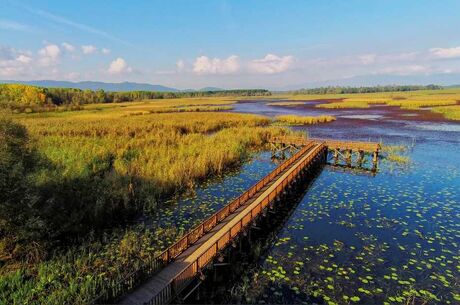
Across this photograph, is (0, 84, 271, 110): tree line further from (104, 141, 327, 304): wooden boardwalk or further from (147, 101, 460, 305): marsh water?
(147, 101, 460, 305): marsh water

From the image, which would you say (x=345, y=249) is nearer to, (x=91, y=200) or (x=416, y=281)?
(x=416, y=281)

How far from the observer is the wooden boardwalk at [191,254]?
35.1ft

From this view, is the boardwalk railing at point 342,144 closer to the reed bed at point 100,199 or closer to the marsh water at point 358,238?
the marsh water at point 358,238

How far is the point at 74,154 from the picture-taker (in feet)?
89.2

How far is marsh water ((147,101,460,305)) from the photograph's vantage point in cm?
1244

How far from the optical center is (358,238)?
1697cm

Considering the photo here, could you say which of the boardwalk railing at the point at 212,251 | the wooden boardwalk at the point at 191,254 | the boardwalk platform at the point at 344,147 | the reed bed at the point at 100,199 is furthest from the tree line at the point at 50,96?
the boardwalk railing at the point at 212,251

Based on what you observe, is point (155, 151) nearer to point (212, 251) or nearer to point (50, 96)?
point (212, 251)

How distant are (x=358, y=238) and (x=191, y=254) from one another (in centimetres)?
950

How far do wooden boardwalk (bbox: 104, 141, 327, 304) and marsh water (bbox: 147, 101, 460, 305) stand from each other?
1.73 meters

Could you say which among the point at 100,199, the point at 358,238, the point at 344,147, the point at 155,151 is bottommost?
the point at 358,238

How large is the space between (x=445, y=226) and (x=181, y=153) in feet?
72.6

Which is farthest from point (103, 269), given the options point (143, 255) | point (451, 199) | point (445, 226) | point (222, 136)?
point (222, 136)

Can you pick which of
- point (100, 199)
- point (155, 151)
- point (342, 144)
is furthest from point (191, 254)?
point (342, 144)
